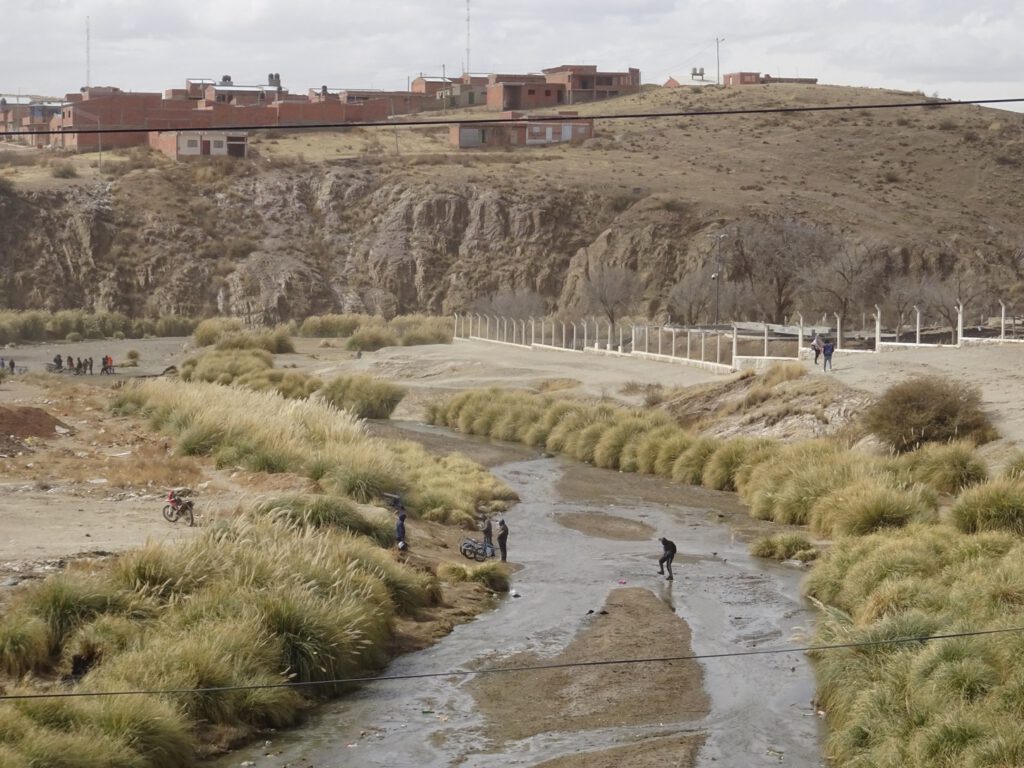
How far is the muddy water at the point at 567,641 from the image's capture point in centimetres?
1878

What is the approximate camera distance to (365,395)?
6291cm

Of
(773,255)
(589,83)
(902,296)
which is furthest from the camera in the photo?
(589,83)

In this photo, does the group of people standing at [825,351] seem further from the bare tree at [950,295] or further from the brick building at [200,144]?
the brick building at [200,144]

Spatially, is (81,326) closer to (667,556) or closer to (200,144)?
(200,144)

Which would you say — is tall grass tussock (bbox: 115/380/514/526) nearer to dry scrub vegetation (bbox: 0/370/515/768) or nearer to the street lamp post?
dry scrub vegetation (bbox: 0/370/515/768)

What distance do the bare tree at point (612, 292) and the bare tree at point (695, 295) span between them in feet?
9.79

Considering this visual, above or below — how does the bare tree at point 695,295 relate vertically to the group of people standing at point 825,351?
above

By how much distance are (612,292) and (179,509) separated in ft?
220

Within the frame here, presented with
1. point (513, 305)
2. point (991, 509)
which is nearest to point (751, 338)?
point (513, 305)

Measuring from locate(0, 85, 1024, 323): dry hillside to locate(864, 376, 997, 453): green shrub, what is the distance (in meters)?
61.7

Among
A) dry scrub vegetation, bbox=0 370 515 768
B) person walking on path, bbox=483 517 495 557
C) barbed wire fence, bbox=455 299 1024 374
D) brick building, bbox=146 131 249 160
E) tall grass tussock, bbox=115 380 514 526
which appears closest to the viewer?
dry scrub vegetation, bbox=0 370 515 768

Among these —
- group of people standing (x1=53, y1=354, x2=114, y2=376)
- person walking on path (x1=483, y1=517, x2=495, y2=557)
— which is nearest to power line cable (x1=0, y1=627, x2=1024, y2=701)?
person walking on path (x1=483, y1=517, x2=495, y2=557)

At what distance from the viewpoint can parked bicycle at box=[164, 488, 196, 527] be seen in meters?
27.5

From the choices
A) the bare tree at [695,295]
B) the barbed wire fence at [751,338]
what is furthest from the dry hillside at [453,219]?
the barbed wire fence at [751,338]
